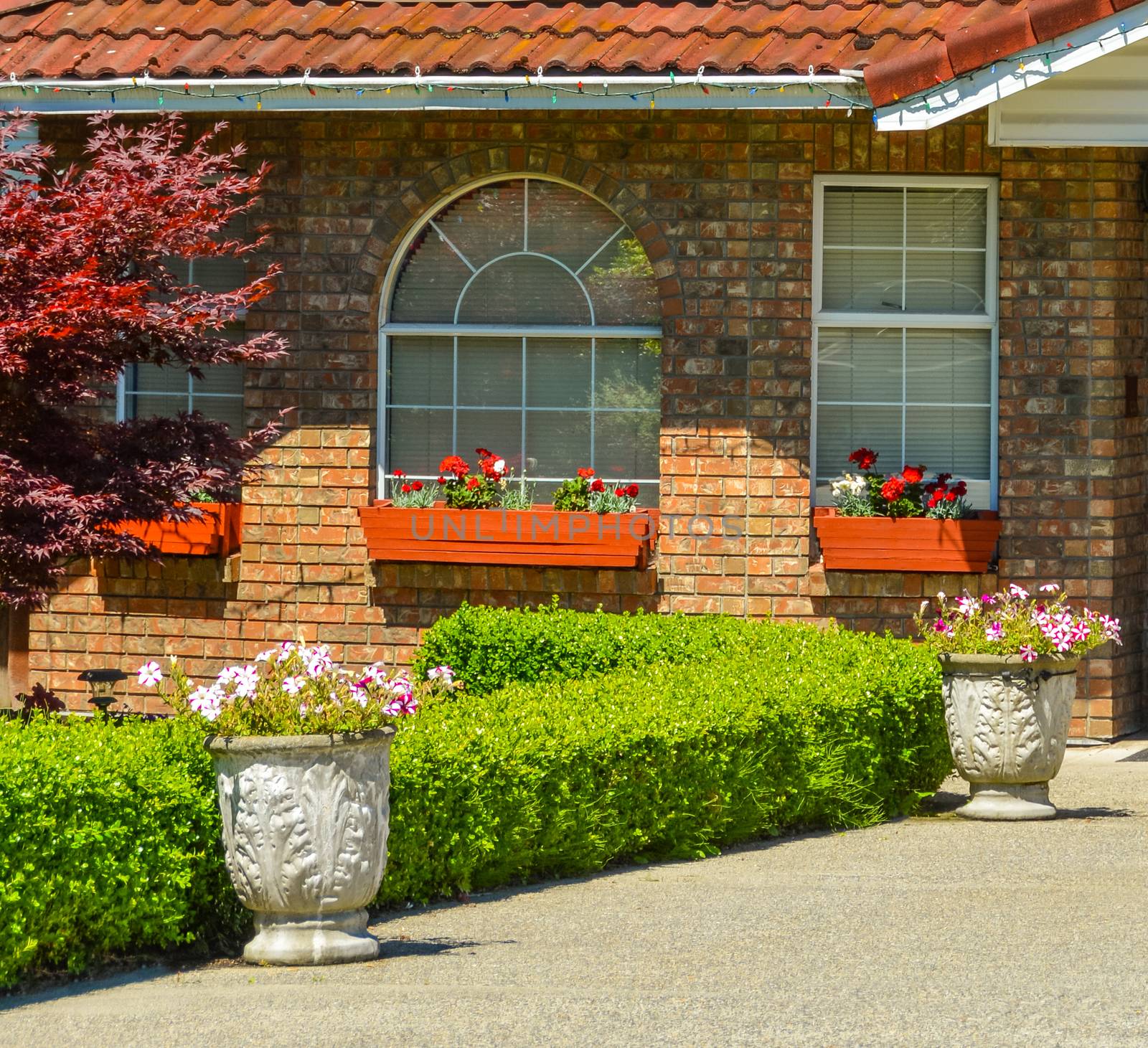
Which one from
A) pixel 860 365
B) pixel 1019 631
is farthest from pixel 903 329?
pixel 1019 631

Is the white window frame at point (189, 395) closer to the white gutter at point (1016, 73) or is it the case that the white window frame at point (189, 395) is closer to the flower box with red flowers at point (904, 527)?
the flower box with red flowers at point (904, 527)

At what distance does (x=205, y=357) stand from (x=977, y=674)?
3.72 metres

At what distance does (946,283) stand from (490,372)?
280cm

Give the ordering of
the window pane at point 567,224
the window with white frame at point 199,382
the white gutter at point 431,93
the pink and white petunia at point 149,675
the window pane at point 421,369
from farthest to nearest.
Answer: the window with white frame at point 199,382 → the window pane at point 421,369 → the window pane at point 567,224 → the white gutter at point 431,93 → the pink and white petunia at point 149,675

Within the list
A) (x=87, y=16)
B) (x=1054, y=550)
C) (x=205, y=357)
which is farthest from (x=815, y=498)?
(x=87, y=16)

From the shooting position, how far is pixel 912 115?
9211 mm

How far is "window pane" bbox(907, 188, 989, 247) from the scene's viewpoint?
428 inches

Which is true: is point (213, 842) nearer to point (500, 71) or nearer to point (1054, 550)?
point (500, 71)

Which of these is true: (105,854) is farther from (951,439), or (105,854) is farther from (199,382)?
(951,439)

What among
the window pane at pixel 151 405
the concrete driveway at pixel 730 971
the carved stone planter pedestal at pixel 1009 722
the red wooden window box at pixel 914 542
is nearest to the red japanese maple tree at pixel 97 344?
the concrete driveway at pixel 730 971

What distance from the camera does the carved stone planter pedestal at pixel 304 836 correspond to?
5.75 meters

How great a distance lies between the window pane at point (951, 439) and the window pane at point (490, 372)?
2.38 m

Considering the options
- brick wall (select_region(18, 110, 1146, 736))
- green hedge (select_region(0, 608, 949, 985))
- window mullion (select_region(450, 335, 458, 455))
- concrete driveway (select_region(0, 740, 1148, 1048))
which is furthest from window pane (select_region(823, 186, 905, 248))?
concrete driveway (select_region(0, 740, 1148, 1048))

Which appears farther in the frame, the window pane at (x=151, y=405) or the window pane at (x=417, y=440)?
the window pane at (x=151, y=405)
